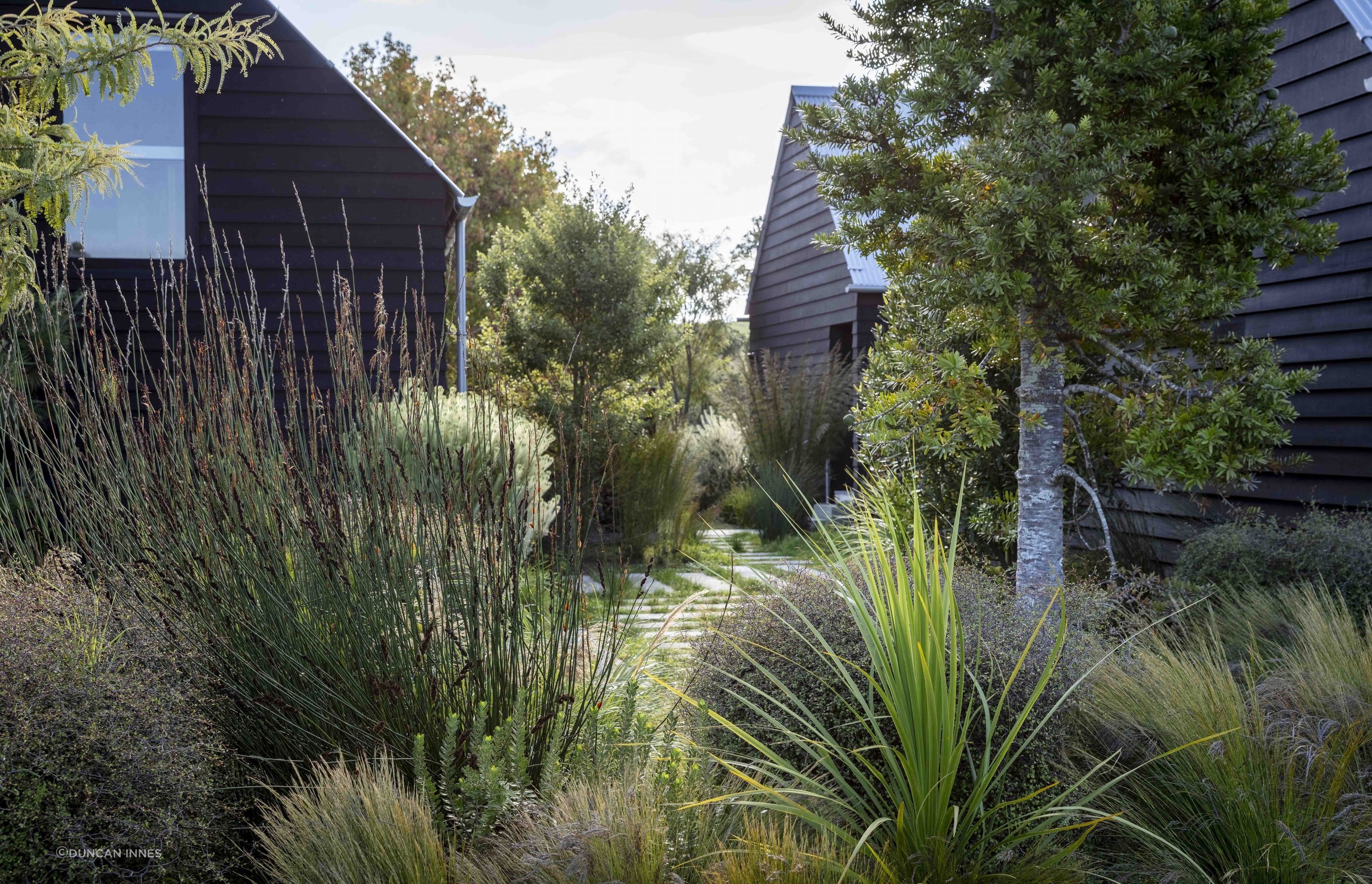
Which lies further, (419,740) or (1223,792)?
(1223,792)

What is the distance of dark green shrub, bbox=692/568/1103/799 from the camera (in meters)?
2.27

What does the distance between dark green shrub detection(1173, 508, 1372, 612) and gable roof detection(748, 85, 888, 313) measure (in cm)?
411

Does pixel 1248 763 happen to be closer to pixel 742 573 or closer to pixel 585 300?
pixel 742 573

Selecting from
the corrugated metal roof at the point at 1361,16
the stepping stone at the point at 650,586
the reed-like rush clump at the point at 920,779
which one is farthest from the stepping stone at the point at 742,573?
the corrugated metal roof at the point at 1361,16

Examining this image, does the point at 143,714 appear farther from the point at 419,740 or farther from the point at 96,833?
the point at 419,740

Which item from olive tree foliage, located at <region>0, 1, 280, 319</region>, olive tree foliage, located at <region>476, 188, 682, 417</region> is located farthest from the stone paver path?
olive tree foliage, located at <region>0, 1, 280, 319</region>

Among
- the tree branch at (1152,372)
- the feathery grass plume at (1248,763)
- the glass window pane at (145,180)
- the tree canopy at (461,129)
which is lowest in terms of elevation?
the feathery grass plume at (1248,763)

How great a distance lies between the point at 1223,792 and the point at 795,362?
10.6 metres

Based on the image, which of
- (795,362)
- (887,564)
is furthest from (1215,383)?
(795,362)

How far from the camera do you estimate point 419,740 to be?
1883 mm

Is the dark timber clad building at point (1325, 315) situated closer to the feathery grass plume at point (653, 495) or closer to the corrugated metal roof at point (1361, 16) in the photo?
the corrugated metal roof at point (1361, 16)

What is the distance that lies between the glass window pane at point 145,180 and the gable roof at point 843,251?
4873mm

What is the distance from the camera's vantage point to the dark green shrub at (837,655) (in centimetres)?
227

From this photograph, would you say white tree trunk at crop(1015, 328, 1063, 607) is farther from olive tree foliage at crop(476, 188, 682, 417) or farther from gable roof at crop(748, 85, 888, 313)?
olive tree foliage at crop(476, 188, 682, 417)
